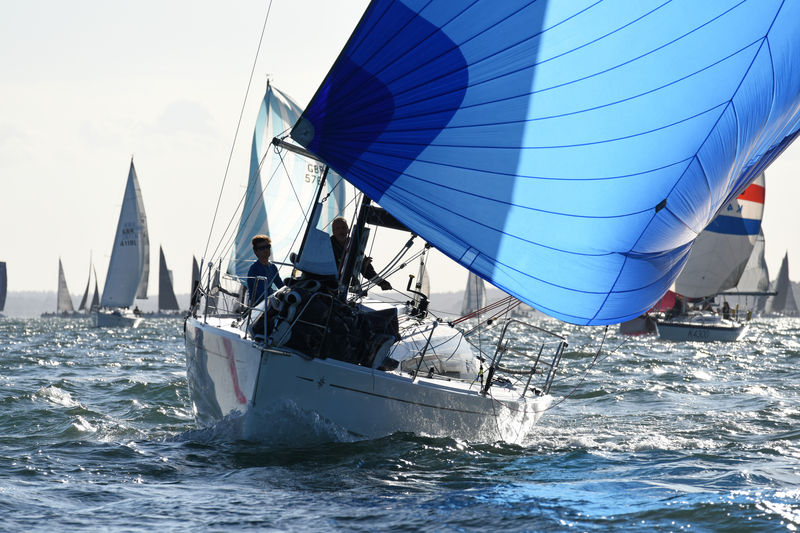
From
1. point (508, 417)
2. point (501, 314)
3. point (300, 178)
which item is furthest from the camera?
point (300, 178)

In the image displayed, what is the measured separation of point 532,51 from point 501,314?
7.89ft

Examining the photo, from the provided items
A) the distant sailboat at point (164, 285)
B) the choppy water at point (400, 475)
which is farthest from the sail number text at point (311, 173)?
the distant sailboat at point (164, 285)

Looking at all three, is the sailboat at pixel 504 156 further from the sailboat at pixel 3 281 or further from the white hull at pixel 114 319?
the sailboat at pixel 3 281

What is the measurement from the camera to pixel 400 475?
539 centimetres

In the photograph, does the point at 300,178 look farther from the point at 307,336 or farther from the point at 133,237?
the point at 133,237

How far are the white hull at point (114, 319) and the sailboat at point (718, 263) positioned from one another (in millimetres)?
28535

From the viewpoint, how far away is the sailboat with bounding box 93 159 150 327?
4191 cm

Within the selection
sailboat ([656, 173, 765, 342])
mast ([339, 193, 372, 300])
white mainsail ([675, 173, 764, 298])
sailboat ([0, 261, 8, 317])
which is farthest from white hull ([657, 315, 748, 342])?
sailboat ([0, 261, 8, 317])

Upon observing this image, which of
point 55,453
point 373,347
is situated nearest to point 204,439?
point 55,453

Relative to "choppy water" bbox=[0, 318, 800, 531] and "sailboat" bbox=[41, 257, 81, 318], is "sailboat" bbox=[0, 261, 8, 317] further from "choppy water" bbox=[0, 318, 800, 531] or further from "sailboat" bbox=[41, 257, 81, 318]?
"choppy water" bbox=[0, 318, 800, 531]

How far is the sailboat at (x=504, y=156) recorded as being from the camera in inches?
223

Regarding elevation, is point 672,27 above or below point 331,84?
above

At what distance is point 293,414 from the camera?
18.7 feet

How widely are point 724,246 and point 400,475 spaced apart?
2888 centimetres
